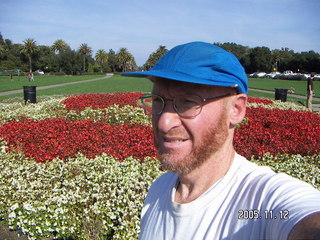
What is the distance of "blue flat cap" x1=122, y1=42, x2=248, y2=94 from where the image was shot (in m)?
1.30

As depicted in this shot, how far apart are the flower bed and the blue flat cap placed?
2.40 metres

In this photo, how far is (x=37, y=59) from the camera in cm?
9256

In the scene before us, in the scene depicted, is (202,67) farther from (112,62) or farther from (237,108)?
(112,62)

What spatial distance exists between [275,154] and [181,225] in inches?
177

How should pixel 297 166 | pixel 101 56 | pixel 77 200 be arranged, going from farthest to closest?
1. pixel 101 56
2. pixel 297 166
3. pixel 77 200

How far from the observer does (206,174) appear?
1480 mm

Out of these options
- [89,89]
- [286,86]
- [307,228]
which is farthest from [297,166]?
[286,86]

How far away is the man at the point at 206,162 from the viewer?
1.15 m

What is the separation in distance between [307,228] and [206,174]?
1.97ft

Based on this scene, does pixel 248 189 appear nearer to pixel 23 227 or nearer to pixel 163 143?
pixel 163 143

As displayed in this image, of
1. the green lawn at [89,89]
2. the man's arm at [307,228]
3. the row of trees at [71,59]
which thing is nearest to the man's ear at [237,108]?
the man's arm at [307,228]

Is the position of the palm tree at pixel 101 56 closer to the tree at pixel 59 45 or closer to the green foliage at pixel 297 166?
the tree at pixel 59 45

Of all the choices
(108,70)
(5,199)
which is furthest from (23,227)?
(108,70)

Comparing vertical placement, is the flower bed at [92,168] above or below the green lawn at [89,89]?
below
